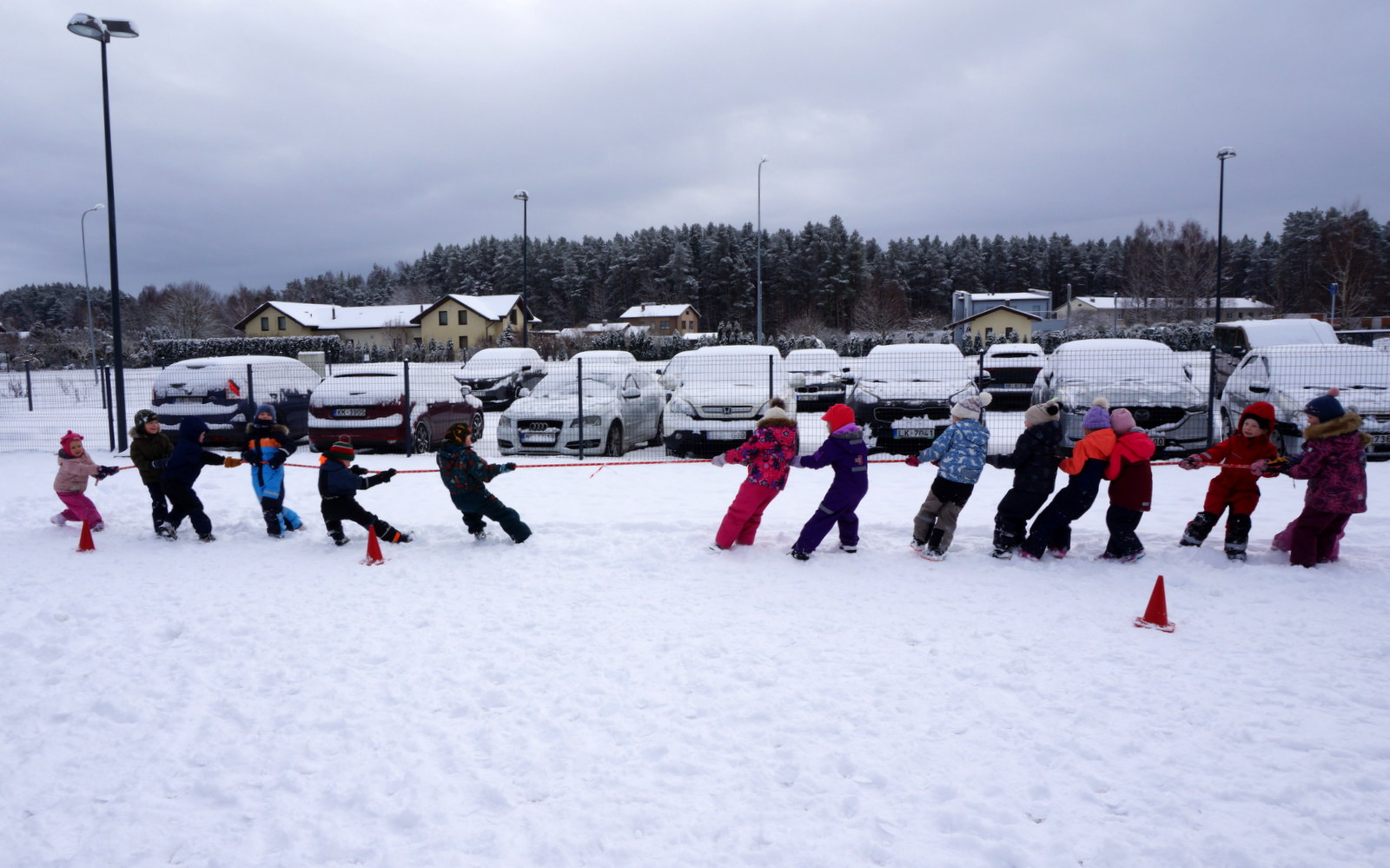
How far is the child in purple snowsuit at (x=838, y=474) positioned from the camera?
6.29m

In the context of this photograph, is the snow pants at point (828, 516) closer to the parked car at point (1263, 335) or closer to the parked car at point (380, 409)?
the parked car at point (380, 409)

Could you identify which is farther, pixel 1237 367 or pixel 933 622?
pixel 1237 367

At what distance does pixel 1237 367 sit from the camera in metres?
11.7

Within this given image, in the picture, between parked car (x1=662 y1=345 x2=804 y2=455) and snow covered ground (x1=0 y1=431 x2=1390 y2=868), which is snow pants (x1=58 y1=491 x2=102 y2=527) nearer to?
snow covered ground (x1=0 y1=431 x2=1390 y2=868)

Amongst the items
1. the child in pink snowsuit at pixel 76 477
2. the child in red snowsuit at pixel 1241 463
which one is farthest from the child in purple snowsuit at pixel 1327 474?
the child in pink snowsuit at pixel 76 477

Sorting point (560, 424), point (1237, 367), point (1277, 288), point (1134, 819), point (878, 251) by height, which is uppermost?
point (878, 251)

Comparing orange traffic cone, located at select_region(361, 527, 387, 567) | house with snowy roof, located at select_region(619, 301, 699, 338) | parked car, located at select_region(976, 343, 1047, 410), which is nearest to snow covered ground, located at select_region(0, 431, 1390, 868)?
orange traffic cone, located at select_region(361, 527, 387, 567)

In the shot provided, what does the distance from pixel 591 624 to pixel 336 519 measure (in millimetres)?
3203

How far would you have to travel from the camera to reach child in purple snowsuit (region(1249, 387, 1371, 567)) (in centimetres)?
570

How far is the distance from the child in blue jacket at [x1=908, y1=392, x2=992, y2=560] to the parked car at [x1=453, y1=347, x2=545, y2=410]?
52.4 ft

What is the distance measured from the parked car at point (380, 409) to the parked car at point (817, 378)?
22.6ft

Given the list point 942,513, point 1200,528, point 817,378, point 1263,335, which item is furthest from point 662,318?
point 1200,528

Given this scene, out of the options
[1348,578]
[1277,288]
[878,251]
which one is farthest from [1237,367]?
[878,251]

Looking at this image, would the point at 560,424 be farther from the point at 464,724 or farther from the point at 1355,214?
the point at 1355,214
